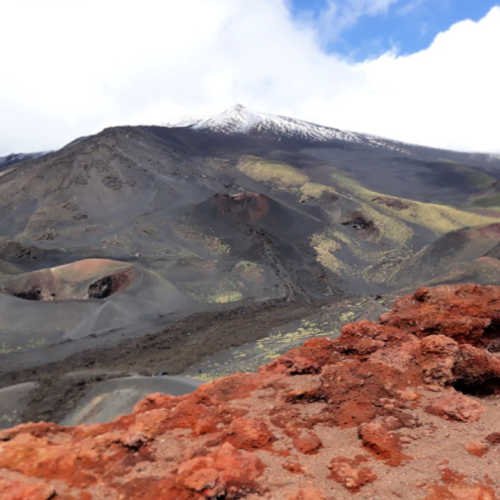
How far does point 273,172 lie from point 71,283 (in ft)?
148

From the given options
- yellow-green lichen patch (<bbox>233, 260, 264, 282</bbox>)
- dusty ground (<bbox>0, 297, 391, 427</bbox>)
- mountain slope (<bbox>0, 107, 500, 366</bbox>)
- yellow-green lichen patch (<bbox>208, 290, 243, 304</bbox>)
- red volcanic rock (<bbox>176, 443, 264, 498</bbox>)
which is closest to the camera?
red volcanic rock (<bbox>176, 443, 264, 498</bbox>)

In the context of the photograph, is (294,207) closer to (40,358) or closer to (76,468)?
(40,358)

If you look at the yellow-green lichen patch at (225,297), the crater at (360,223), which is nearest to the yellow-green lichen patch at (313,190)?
the crater at (360,223)

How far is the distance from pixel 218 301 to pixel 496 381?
28.0 meters

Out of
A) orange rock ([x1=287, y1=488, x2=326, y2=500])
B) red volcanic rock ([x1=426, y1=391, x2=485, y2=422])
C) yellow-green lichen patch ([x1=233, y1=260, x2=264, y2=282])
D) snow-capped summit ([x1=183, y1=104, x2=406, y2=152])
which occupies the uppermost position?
snow-capped summit ([x1=183, y1=104, x2=406, y2=152])

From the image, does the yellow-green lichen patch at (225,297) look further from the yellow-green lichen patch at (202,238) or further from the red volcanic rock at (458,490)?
the red volcanic rock at (458,490)

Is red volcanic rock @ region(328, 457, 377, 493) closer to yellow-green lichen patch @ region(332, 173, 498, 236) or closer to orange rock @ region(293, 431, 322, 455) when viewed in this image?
orange rock @ region(293, 431, 322, 455)

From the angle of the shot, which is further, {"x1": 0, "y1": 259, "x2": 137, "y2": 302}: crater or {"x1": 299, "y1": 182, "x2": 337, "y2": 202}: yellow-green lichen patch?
{"x1": 299, "y1": 182, "x2": 337, "y2": 202}: yellow-green lichen patch

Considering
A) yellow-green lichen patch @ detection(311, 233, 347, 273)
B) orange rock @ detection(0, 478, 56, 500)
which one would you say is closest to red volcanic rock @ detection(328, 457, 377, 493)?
orange rock @ detection(0, 478, 56, 500)

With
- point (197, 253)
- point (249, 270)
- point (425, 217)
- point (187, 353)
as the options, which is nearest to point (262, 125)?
point (425, 217)

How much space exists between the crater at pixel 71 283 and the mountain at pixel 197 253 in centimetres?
12

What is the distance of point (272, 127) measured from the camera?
12438 cm

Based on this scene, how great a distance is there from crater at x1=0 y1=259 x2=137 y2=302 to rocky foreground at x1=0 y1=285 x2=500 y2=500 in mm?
27642

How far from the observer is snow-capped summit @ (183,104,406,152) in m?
119
